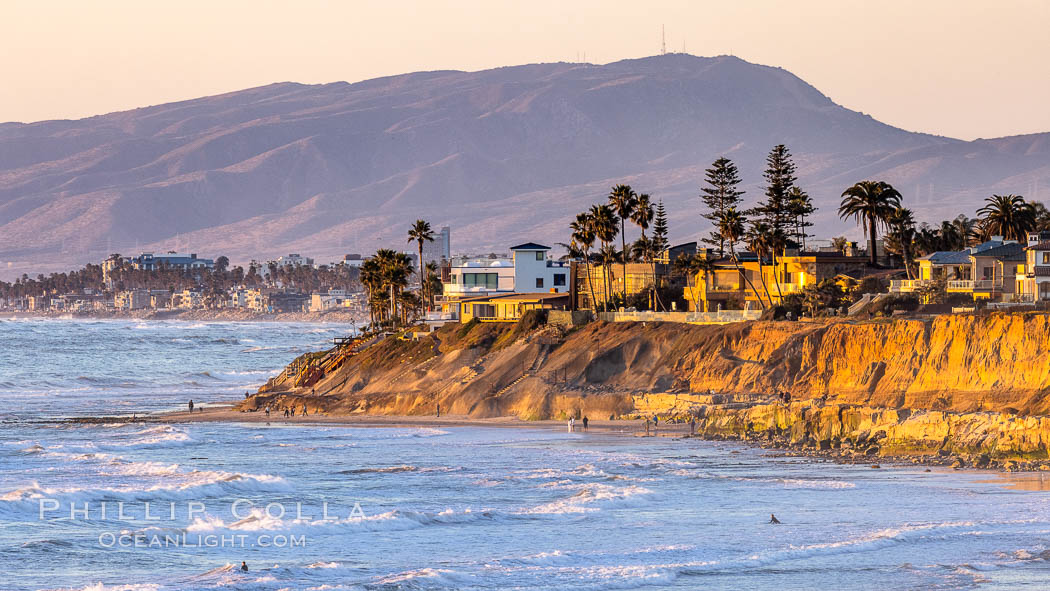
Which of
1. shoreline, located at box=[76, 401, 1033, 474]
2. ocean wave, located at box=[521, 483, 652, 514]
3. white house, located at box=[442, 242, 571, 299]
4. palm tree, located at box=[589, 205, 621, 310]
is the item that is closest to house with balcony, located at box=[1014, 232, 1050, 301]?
shoreline, located at box=[76, 401, 1033, 474]

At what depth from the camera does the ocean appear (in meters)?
38.0

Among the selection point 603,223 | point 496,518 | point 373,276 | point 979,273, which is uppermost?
point 603,223

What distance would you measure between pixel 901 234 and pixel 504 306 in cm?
3043

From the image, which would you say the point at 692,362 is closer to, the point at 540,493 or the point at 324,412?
the point at 324,412

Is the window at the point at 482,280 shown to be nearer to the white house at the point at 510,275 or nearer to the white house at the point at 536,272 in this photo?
the white house at the point at 510,275

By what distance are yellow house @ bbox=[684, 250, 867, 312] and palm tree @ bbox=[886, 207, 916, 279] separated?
5.15 m

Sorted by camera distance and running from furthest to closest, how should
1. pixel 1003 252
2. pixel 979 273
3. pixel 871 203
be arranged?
1. pixel 871 203
2. pixel 979 273
3. pixel 1003 252

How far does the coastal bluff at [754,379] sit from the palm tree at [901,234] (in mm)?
24538

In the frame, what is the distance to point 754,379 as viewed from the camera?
75.6 metres

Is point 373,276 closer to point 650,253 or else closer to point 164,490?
point 650,253

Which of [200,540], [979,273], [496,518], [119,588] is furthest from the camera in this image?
[979,273]

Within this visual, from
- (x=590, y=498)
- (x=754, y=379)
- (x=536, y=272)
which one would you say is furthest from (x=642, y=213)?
(x=590, y=498)

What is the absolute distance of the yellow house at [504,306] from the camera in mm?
105938

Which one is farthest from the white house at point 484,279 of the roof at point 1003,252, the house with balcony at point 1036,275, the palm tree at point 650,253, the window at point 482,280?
the house with balcony at point 1036,275
